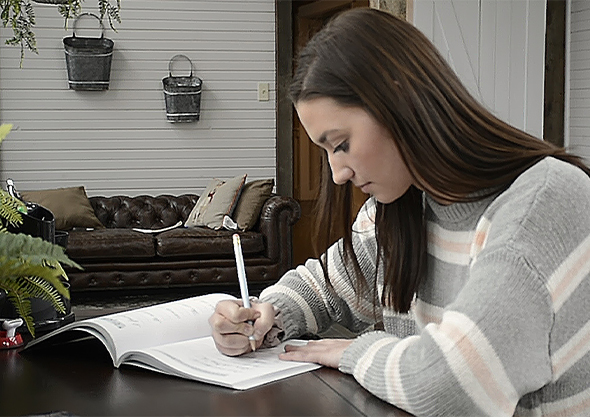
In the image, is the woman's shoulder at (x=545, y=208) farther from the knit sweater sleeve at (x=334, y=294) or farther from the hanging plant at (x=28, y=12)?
the hanging plant at (x=28, y=12)

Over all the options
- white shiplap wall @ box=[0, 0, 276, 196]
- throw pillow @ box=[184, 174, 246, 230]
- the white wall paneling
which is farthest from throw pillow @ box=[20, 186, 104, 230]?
the white wall paneling

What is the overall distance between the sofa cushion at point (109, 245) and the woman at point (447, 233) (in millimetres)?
4646

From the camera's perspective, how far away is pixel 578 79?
6711 mm

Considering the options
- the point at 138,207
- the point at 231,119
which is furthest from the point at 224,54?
the point at 138,207

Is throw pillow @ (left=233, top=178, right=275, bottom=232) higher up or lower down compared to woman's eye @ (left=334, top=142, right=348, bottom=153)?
lower down

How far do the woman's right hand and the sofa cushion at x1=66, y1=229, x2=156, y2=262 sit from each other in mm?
4648

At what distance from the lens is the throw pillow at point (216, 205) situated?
21.0 feet

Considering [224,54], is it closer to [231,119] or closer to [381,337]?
[231,119]

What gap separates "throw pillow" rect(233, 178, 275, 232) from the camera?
634 cm

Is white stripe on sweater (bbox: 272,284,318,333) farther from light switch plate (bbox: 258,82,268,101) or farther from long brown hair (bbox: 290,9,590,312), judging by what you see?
light switch plate (bbox: 258,82,268,101)

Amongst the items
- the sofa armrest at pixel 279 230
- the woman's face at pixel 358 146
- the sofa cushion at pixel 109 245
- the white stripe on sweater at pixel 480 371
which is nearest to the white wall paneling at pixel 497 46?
the sofa armrest at pixel 279 230

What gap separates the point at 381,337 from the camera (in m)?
1.36

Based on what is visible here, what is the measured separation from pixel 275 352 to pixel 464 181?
464 millimetres

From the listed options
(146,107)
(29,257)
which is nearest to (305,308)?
(29,257)
